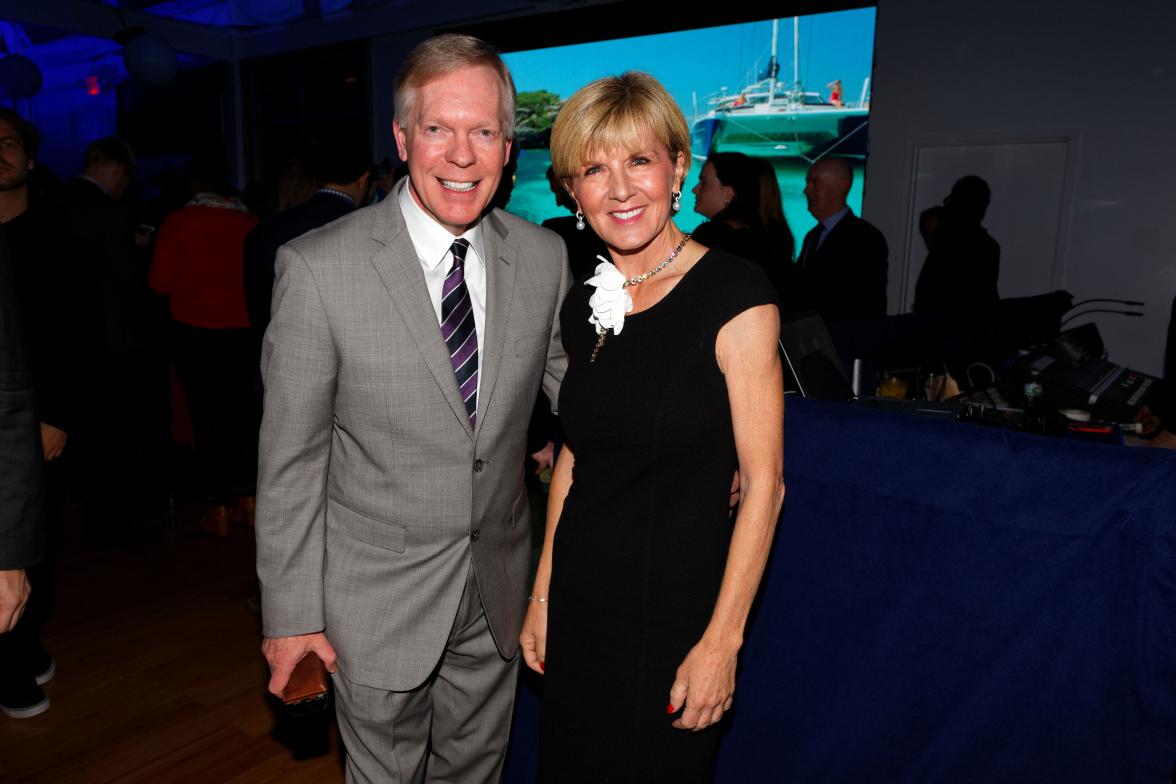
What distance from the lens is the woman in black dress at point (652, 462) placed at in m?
1.24

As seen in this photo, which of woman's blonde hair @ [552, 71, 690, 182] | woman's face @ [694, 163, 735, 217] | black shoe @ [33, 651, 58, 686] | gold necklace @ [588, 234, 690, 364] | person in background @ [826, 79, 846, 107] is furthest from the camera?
person in background @ [826, 79, 846, 107]

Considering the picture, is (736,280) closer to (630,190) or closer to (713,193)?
(630,190)

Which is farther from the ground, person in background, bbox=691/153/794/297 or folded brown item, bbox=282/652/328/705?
person in background, bbox=691/153/794/297

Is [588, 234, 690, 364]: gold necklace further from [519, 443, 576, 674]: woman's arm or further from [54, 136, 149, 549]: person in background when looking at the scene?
[54, 136, 149, 549]: person in background

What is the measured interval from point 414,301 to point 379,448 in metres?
0.27

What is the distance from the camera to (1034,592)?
4.59 ft

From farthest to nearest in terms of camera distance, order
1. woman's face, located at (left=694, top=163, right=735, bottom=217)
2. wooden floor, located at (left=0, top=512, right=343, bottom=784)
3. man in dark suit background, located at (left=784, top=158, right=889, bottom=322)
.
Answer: man in dark suit background, located at (left=784, top=158, right=889, bottom=322), woman's face, located at (left=694, top=163, right=735, bottom=217), wooden floor, located at (left=0, top=512, right=343, bottom=784)

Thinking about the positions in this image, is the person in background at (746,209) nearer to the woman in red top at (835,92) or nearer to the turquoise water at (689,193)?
the turquoise water at (689,193)

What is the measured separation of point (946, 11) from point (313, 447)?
701 centimetres

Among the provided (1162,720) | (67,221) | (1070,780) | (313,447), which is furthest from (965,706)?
(67,221)

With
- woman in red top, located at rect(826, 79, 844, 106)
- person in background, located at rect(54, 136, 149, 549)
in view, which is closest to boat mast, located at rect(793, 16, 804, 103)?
woman in red top, located at rect(826, 79, 844, 106)

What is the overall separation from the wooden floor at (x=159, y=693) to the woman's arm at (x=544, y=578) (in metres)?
1.14

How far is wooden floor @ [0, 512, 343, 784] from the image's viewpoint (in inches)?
91.2

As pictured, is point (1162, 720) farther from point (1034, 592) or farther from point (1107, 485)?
point (1107, 485)
